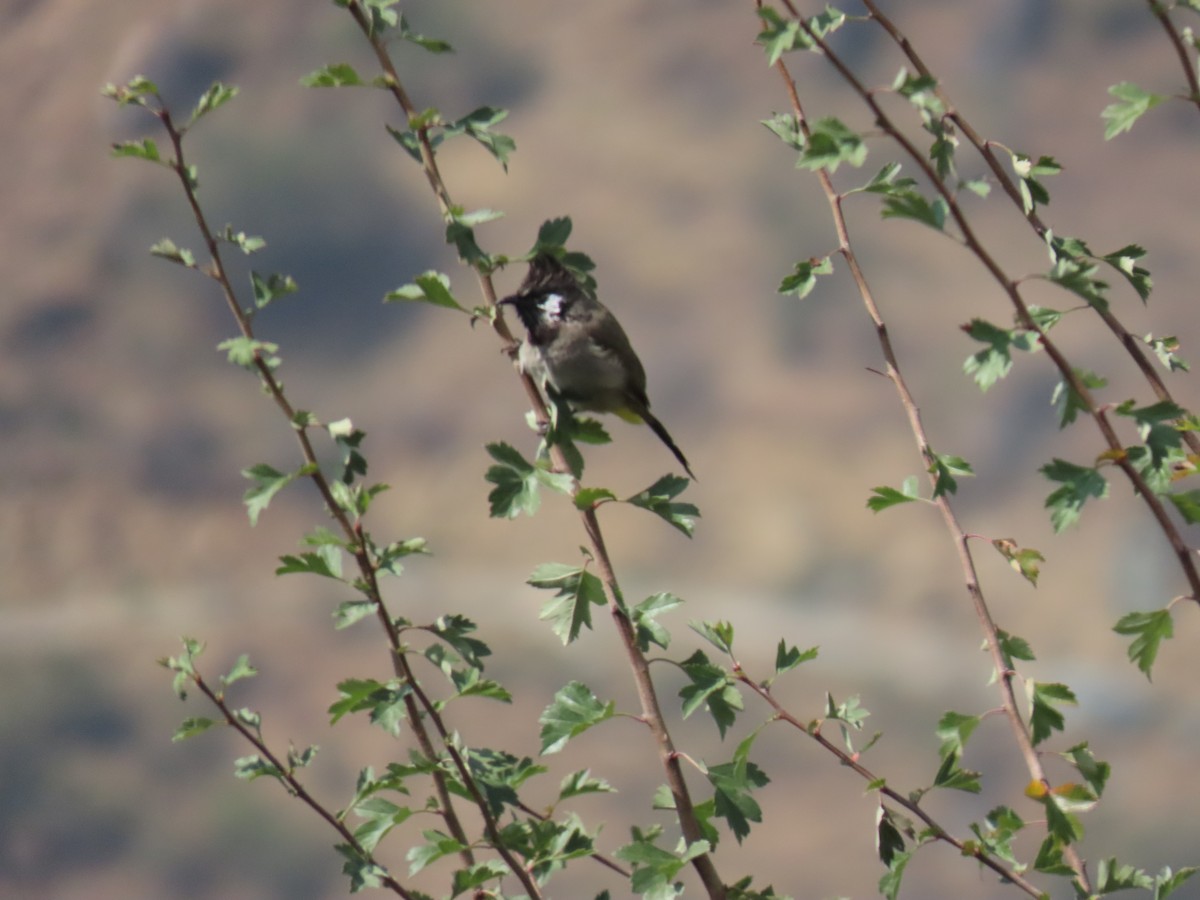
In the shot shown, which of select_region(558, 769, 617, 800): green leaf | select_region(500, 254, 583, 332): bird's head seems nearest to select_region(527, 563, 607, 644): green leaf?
select_region(558, 769, 617, 800): green leaf

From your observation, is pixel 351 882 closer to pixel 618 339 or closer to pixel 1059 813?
pixel 1059 813

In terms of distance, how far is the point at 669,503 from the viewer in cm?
134

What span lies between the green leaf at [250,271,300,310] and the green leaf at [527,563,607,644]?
0.38 metres

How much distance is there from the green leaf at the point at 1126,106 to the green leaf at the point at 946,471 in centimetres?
35

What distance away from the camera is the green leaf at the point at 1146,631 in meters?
1.20

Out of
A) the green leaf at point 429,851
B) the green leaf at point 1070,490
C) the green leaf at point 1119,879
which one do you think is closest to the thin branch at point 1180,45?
the green leaf at point 1070,490

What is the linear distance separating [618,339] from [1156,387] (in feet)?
3.44

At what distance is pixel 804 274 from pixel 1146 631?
521 mm

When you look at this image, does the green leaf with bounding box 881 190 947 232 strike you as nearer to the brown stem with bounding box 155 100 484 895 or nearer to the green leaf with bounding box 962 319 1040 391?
the green leaf with bounding box 962 319 1040 391

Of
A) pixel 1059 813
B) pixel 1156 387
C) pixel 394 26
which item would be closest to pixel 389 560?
pixel 394 26

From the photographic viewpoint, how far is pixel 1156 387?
1.32 m

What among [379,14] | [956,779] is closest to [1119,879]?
[956,779]

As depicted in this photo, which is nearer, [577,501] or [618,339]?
[577,501]

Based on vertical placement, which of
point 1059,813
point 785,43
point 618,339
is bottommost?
point 1059,813
